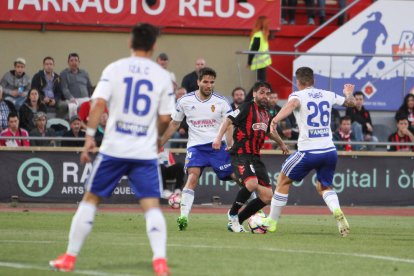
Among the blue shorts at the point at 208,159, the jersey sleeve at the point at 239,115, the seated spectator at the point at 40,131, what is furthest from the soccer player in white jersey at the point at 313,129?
the seated spectator at the point at 40,131

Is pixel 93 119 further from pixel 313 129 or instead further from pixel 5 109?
pixel 5 109

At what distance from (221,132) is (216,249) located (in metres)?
3.46

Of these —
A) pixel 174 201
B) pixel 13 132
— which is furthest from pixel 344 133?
pixel 13 132

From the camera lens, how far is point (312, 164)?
14.9 metres

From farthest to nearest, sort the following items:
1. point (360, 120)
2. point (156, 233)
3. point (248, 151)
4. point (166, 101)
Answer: point (360, 120) < point (248, 151) < point (166, 101) < point (156, 233)

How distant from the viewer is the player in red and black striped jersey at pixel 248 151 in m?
15.4

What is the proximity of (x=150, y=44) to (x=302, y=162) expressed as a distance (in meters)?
5.60

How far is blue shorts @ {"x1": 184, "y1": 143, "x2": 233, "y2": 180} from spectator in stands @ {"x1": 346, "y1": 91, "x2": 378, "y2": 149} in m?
8.43

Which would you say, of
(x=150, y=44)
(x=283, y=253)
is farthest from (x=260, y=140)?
(x=150, y=44)

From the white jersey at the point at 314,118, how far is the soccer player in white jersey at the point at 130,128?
5232 millimetres

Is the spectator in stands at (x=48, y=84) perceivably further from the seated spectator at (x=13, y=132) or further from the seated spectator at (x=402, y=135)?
the seated spectator at (x=402, y=135)

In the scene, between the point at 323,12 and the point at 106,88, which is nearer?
the point at 106,88

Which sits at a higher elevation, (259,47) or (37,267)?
(259,47)

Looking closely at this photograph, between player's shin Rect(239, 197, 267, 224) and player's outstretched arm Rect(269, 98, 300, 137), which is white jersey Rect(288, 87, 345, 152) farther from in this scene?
player's shin Rect(239, 197, 267, 224)
